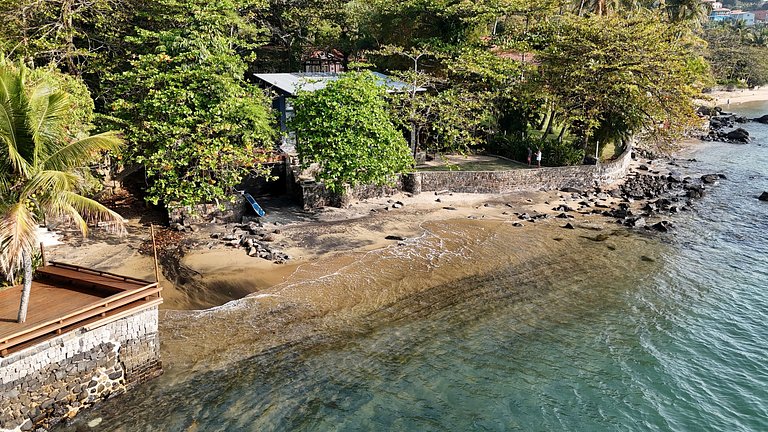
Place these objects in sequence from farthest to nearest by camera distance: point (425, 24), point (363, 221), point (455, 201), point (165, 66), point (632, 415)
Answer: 1. point (425, 24)
2. point (455, 201)
3. point (363, 221)
4. point (165, 66)
5. point (632, 415)

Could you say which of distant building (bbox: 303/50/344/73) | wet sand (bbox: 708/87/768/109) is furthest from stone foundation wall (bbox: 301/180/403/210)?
wet sand (bbox: 708/87/768/109)

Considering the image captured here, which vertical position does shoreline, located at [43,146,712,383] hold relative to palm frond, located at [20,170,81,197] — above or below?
below

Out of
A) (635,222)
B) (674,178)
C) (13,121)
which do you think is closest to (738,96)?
(674,178)

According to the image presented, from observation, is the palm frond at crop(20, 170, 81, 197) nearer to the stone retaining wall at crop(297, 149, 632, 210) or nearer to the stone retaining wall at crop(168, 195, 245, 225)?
the stone retaining wall at crop(168, 195, 245, 225)

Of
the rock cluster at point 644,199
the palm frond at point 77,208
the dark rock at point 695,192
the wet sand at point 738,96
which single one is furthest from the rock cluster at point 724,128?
the palm frond at point 77,208

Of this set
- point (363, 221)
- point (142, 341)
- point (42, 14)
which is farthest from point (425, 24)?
point (142, 341)

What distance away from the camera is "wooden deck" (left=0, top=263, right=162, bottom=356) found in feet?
41.5

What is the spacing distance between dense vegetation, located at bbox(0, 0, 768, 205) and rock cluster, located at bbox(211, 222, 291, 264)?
2063 mm

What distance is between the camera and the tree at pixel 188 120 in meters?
24.1

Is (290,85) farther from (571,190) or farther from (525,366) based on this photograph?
(525,366)

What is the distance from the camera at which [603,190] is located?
3559 cm

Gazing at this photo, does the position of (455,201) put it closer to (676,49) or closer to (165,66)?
(165,66)

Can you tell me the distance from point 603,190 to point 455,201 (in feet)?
37.8

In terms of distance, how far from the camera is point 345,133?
2719cm
